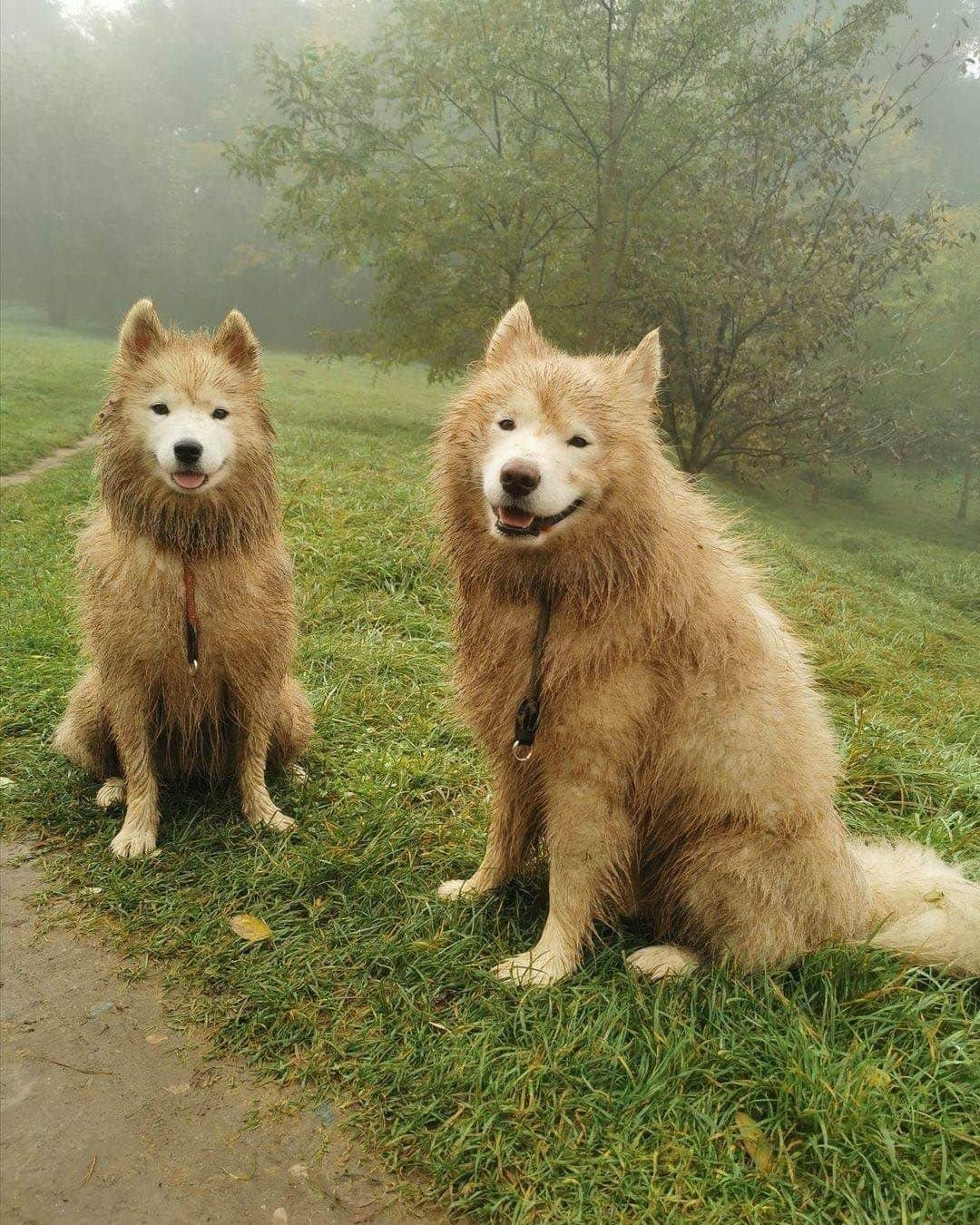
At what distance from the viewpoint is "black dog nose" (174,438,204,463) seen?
253 cm

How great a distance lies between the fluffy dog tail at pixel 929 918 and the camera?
97.1 inches

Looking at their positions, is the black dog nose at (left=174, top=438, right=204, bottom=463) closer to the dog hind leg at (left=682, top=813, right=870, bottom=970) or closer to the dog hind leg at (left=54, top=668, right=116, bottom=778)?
the dog hind leg at (left=54, top=668, right=116, bottom=778)

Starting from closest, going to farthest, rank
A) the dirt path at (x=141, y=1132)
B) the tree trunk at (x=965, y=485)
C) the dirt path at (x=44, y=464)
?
the dirt path at (x=141, y=1132) → the tree trunk at (x=965, y=485) → the dirt path at (x=44, y=464)

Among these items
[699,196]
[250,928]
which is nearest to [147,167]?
[699,196]

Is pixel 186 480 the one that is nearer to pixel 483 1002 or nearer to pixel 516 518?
pixel 516 518

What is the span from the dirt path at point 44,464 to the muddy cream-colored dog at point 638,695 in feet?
23.9

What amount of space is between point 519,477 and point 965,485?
833 cm

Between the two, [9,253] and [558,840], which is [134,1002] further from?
[9,253]

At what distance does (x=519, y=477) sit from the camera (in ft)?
6.43

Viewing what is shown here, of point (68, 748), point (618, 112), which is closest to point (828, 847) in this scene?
point (68, 748)

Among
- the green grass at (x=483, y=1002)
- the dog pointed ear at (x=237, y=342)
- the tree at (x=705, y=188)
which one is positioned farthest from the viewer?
the tree at (x=705, y=188)

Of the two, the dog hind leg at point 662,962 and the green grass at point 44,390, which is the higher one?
the green grass at point 44,390

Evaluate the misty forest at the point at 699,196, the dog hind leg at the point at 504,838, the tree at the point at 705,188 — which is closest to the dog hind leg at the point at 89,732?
the dog hind leg at the point at 504,838

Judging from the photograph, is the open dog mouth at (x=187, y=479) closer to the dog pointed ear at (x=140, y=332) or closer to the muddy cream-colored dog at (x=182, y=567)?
the muddy cream-colored dog at (x=182, y=567)
